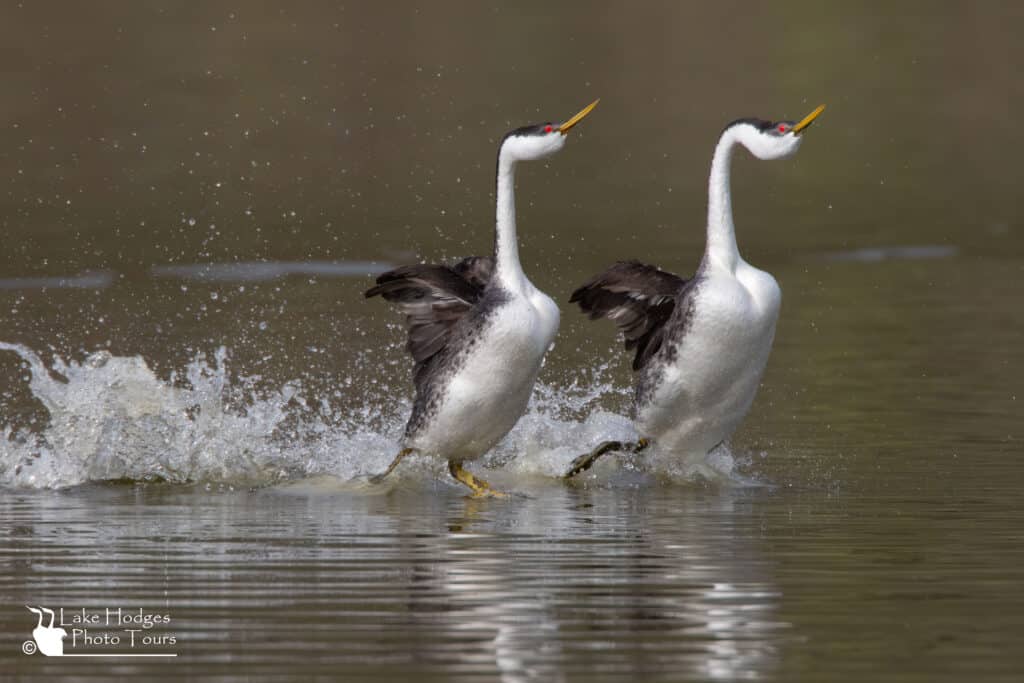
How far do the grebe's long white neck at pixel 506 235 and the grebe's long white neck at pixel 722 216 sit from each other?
44.9 inches

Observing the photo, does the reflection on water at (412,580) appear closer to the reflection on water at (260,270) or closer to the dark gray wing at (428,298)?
the dark gray wing at (428,298)

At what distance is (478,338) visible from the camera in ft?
40.0

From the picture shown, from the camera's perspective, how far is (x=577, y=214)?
2638 cm

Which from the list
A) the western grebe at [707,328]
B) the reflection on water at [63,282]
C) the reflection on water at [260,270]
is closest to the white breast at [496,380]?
the western grebe at [707,328]

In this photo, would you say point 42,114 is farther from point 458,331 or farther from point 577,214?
point 458,331

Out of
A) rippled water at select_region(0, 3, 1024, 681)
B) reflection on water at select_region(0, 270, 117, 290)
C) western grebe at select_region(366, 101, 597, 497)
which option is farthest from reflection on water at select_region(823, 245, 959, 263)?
western grebe at select_region(366, 101, 597, 497)

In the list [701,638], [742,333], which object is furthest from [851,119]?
[701,638]

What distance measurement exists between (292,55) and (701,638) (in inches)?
1127

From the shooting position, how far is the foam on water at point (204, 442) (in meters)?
12.8

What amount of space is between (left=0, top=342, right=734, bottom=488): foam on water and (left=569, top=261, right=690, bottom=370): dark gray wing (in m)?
0.50

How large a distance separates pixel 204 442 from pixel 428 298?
1.52m

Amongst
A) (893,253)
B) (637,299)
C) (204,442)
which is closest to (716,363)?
(637,299)

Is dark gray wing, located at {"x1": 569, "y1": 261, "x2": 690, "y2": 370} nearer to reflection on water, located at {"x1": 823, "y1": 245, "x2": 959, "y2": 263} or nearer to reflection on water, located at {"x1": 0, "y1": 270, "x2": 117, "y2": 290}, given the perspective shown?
reflection on water, located at {"x1": 0, "y1": 270, "x2": 117, "y2": 290}

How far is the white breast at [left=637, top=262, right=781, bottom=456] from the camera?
12469mm
